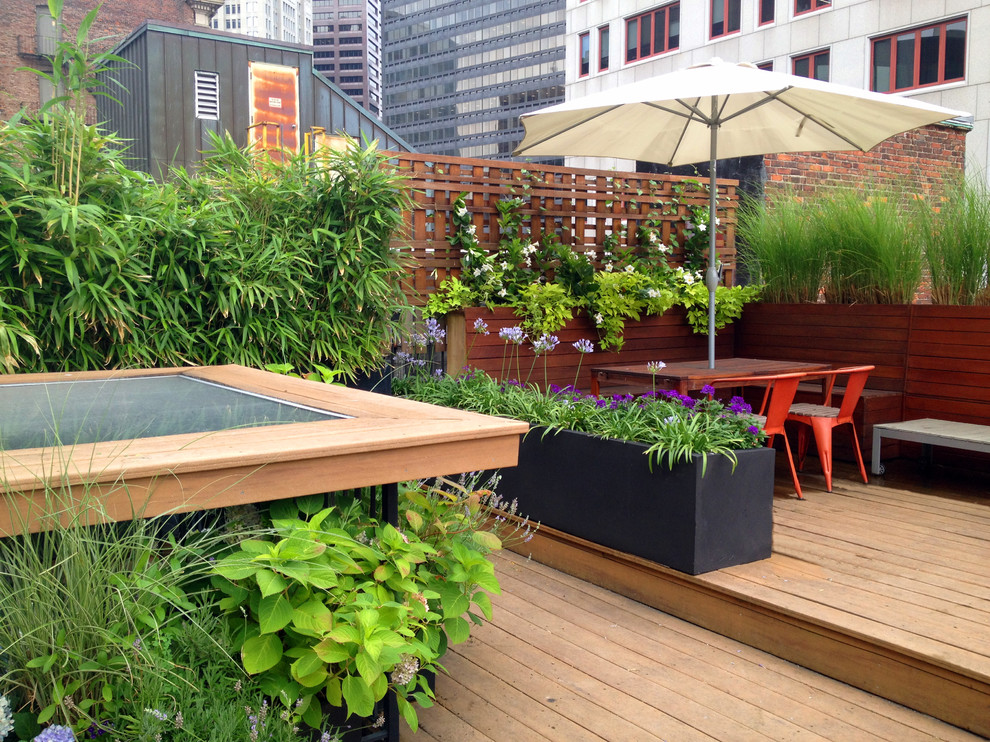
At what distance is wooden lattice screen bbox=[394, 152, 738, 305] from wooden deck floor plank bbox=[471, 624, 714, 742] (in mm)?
2651

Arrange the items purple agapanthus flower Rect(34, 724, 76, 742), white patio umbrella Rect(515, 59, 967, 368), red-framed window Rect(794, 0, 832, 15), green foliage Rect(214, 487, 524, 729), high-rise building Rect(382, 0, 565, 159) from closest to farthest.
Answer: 1. purple agapanthus flower Rect(34, 724, 76, 742)
2. green foliage Rect(214, 487, 524, 729)
3. white patio umbrella Rect(515, 59, 967, 368)
4. red-framed window Rect(794, 0, 832, 15)
5. high-rise building Rect(382, 0, 565, 159)

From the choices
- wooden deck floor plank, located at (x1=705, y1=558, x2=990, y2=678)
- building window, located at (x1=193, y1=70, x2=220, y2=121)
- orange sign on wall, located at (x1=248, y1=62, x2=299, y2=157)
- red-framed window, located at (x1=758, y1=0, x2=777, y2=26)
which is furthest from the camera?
red-framed window, located at (x1=758, y1=0, x2=777, y2=26)

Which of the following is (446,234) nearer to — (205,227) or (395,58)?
(205,227)

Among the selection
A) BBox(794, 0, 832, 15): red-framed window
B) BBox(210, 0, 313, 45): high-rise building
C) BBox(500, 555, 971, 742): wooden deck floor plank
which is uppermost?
BBox(210, 0, 313, 45): high-rise building

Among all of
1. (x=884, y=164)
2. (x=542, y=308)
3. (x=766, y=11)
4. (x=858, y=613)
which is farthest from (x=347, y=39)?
(x=858, y=613)

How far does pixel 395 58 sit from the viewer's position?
458ft

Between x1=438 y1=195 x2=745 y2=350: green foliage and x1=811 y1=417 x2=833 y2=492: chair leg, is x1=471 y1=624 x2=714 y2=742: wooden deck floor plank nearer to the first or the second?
x1=811 y1=417 x2=833 y2=492: chair leg

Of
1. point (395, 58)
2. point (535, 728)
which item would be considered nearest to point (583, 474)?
point (535, 728)

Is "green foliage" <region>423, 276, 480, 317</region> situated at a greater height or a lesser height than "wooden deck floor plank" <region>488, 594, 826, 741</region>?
greater

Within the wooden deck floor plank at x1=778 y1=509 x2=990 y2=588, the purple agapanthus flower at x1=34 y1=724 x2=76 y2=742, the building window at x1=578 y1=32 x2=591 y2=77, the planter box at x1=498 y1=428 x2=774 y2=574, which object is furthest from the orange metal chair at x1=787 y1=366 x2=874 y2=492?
the building window at x1=578 y1=32 x2=591 y2=77

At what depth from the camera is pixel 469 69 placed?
12850cm

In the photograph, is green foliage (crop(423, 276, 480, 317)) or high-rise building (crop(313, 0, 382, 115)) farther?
high-rise building (crop(313, 0, 382, 115))

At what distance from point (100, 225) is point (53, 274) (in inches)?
13.8

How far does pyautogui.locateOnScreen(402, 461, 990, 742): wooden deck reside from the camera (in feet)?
7.68
